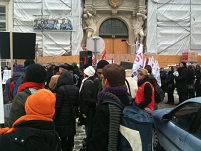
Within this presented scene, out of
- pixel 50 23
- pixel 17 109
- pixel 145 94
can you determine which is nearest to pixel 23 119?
pixel 17 109

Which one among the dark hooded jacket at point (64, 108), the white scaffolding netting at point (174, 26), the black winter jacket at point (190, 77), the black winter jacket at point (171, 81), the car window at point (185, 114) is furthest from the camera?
the white scaffolding netting at point (174, 26)

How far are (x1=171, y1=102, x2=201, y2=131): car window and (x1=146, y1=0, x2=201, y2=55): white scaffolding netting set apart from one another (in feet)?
63.0

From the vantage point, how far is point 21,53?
467 centimetres

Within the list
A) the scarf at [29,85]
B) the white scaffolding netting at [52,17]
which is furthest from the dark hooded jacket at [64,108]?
the white scaffolding netting at [52,17]

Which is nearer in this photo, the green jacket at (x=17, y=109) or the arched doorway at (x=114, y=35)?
the green jacket at (x=17, y=109)

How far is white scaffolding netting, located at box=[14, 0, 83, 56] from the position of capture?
22016mm

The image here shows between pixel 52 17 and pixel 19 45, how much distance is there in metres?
18.1

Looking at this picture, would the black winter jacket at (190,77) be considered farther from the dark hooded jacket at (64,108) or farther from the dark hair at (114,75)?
the dark hair at (114,75)

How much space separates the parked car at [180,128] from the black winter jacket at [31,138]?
1.91 metres

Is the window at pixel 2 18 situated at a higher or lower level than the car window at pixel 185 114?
higher

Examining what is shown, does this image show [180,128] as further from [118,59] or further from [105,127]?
[118,59]

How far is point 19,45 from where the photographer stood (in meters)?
4.60

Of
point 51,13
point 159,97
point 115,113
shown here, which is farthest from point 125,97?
point 51,13

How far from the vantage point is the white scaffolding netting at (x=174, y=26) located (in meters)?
22.8
